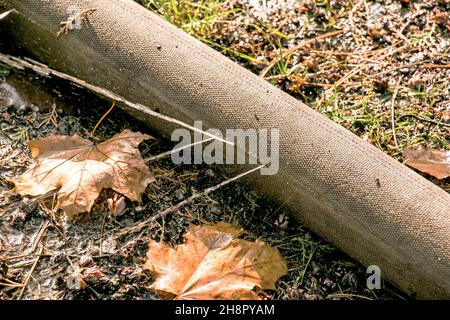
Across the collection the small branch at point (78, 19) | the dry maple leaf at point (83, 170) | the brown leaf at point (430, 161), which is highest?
the small branch at point (78, 19)

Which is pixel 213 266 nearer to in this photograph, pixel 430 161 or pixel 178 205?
pixel 178 205

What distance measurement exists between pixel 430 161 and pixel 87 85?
154cm

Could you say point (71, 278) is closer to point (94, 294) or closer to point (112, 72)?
point (94, 294)

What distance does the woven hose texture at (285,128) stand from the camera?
197 cm

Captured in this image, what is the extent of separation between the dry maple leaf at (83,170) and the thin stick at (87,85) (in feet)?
0.38

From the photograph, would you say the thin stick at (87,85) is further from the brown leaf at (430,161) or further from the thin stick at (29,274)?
the brown leaf at (430,161)

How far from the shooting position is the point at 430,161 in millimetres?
2326

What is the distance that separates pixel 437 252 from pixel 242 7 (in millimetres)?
1610

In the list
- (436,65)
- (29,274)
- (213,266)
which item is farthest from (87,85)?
(436,65)

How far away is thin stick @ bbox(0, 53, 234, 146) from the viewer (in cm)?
218

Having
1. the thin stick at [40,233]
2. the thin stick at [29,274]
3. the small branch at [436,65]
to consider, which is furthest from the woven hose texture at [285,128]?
the small branch at [436,65]

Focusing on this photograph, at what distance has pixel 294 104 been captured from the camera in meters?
2.13

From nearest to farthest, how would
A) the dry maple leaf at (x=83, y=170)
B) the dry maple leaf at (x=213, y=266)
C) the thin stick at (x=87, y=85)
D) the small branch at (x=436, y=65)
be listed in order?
the dry maple leaf at (x=213, y=266), the dry maple leaf at (x=83, y=170), the thin stick at (x=87, y=85), the small branch at (x=436, y=65)

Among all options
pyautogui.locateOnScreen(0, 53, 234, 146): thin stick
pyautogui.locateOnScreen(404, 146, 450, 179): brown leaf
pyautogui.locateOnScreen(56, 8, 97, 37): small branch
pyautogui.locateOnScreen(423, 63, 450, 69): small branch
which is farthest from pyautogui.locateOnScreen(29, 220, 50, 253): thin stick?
pyautogui.locateOnScreen(423, 63, 450, 69): small branch
